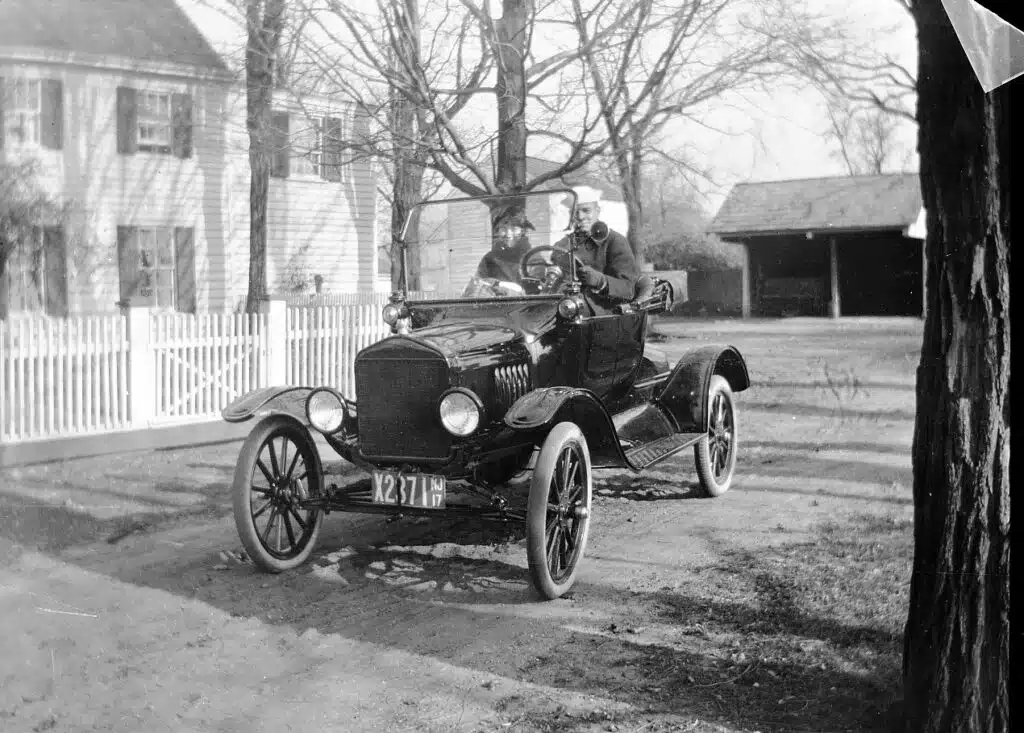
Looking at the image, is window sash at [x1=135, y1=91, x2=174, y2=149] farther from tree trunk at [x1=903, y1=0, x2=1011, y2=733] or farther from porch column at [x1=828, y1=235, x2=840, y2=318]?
tree trunk at [x1=903, y1=0, x2=1011, y2=733]

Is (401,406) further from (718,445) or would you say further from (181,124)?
(718,445)

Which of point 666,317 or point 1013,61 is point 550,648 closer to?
point 666,317

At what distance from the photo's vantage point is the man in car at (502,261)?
15.1ft

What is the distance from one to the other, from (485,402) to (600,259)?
838 mm

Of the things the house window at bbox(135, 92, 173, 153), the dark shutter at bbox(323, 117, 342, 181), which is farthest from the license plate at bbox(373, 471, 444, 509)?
the house window at bbox(135, 92, 173, 153)

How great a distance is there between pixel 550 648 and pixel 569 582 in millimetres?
701

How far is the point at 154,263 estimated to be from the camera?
304 cm

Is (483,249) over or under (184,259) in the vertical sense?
over

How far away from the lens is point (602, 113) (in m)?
3.35

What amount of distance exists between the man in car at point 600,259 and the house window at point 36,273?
193cm

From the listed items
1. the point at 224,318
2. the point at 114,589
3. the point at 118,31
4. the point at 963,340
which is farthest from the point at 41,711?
the point at 963,340

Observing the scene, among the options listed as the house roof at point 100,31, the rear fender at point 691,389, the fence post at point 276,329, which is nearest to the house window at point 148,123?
the house roof at point 100,31

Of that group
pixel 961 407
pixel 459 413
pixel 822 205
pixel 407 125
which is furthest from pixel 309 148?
pixel 961 407

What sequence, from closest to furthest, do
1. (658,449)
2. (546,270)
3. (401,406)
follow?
(401,406) < (546,270) < (658,449)
